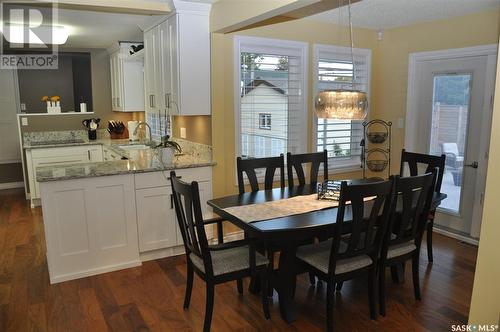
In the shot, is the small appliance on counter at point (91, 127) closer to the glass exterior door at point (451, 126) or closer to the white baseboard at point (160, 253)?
the white baseboard at point (160, 253)

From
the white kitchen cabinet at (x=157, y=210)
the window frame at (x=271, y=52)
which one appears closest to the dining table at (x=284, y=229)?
the white kitchen cabinet at (x=157, y=210)

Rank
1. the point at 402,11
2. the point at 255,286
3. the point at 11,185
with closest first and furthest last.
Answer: the point at 255,286, the point at 402,11, the point at 11,185

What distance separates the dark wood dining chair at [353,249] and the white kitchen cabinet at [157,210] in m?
1.44

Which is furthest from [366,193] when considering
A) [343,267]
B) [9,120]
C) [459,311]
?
[9,120]

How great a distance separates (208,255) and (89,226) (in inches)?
56.7

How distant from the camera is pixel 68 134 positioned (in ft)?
21.1

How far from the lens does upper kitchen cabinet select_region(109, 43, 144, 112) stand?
571cm

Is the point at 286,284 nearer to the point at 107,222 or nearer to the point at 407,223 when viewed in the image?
the point at 407,223

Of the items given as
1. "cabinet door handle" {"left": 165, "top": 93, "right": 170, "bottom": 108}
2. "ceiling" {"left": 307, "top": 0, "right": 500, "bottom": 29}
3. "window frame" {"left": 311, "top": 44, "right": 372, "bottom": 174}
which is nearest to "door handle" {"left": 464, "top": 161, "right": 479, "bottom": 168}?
"window frame" {"left": 311, "top": 44, "right": 372, "bottom": 174}

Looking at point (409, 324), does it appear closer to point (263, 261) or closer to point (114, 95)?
point (263, 261)

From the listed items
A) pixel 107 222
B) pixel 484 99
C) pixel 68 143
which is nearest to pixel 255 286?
pixel 107 222

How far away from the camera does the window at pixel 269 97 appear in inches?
157

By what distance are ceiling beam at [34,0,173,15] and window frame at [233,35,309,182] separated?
758mm

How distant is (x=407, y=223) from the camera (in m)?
2.73
